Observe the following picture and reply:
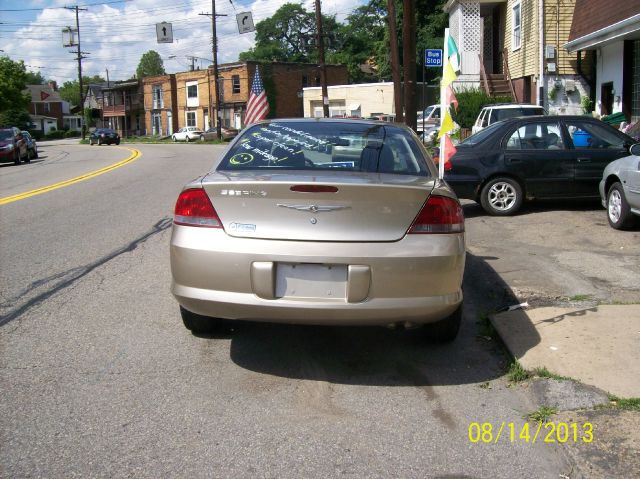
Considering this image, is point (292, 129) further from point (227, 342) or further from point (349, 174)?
point (227, 342)

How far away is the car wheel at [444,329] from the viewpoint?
471 cm

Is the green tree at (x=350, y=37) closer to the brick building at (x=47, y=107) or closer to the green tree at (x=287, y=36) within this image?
the green tree at (x=287, y=36)

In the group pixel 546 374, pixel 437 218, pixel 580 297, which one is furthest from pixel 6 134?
pixel 546 374

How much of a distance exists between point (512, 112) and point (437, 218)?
49.4ft

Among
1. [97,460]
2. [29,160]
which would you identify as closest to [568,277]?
[97,460]

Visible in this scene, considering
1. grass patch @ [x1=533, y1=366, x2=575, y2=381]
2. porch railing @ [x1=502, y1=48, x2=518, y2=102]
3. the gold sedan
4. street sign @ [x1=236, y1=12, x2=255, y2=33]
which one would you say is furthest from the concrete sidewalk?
street sign @ [x1=236, y1=12, x2=255, y2=33]

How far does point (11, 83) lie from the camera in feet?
218

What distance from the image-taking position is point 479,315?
5.68 m

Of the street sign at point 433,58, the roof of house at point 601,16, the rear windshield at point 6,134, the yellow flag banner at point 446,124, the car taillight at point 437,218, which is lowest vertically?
the car taillight at point 437,218

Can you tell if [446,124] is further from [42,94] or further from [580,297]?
[42,94]

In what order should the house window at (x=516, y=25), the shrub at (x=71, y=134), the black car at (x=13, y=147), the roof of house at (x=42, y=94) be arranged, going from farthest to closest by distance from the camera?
the roof of house at (x=42, y=94), the shrub at (x=71, y=134), the black car at (x=13, y=147), the house window at (x=516, y=25)

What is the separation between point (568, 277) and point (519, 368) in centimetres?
235

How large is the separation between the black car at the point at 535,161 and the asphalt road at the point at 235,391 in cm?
340
